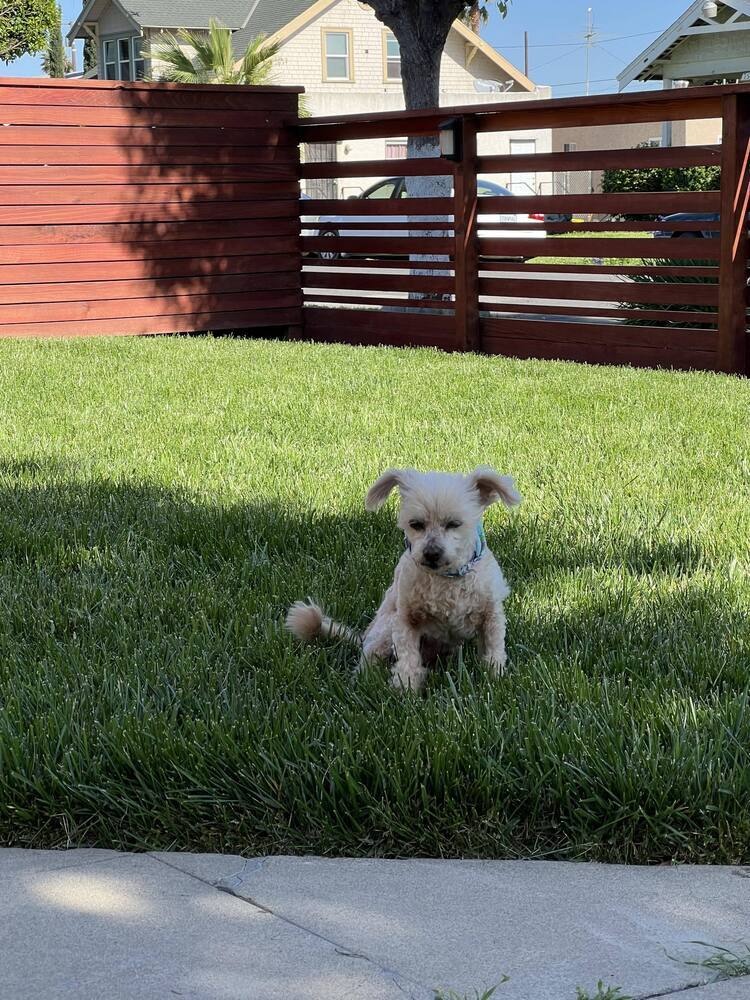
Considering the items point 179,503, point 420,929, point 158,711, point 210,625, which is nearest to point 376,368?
point 179,503

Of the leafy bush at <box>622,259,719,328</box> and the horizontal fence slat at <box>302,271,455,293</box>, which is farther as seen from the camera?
the horizontal fence slat at <box>302,271,455,293</box>

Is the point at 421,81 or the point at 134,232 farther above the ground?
the point at 421,81

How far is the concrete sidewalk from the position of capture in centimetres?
220

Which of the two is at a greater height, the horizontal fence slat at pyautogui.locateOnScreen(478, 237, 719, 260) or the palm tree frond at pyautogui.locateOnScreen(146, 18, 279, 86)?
the palm tree frond at pyautogui.locateOnScreen(146, 18, 279, 86)

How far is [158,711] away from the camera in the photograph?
11.2 ft

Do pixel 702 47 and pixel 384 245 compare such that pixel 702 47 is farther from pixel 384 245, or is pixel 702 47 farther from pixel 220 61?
pixel 220 61

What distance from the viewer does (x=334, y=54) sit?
43.7 metres

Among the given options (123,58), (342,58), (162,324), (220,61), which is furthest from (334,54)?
(162,324)

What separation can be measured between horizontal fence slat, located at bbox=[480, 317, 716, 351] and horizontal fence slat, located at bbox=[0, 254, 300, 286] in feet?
10.3

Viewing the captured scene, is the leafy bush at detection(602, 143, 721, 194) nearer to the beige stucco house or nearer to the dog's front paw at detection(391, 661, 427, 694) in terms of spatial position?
the beige stucco house

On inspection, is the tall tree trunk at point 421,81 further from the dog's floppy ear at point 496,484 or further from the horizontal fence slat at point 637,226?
the dog's floppy ear at point 496,484

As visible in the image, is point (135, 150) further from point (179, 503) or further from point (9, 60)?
point (9, 60)

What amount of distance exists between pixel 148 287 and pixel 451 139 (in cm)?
384

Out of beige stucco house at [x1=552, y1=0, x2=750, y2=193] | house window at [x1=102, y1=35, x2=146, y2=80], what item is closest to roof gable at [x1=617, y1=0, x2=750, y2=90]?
beige stucco house at [x1=552, y1=0, x2=750, y2=193]
